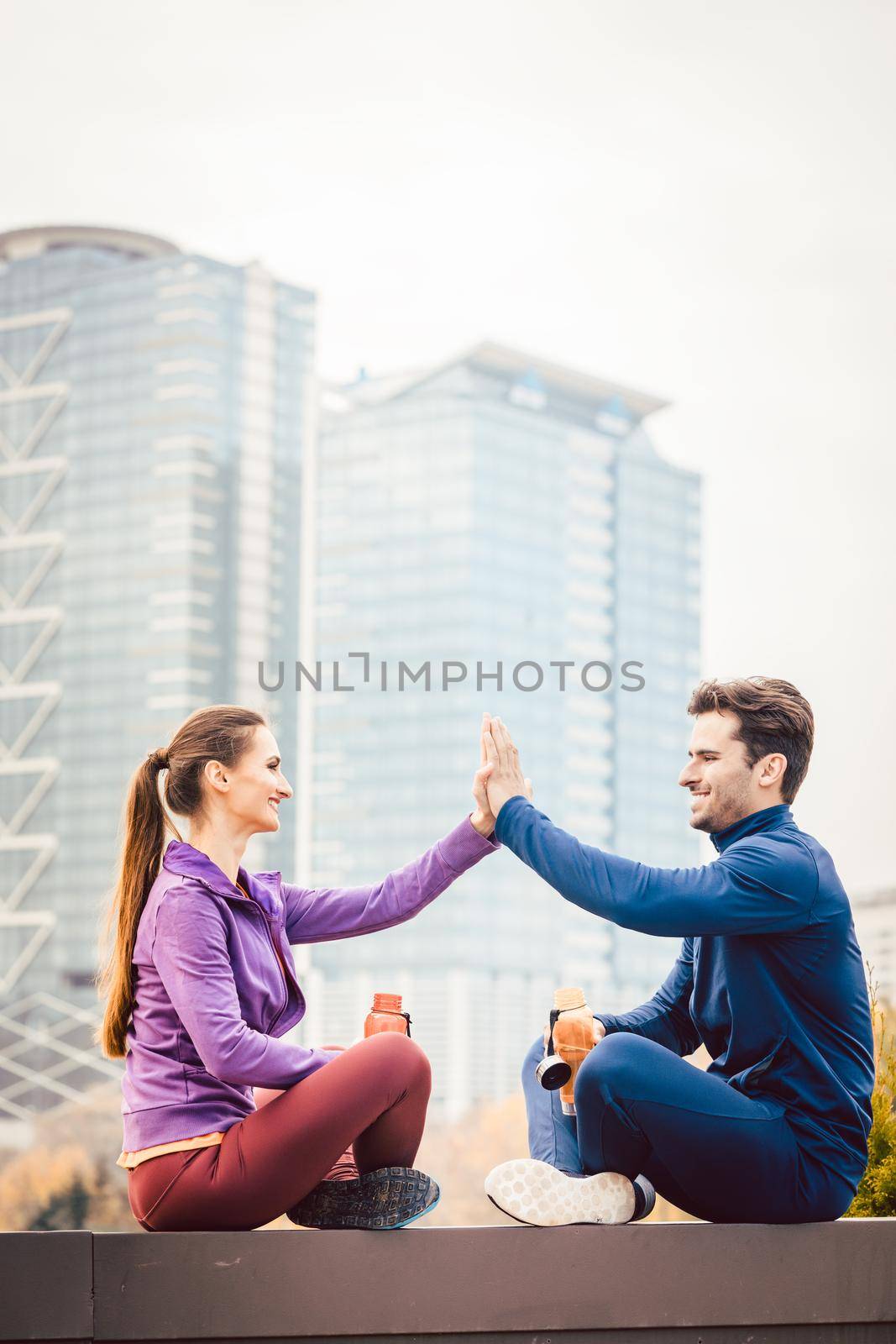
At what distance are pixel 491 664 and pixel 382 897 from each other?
70.7 metres

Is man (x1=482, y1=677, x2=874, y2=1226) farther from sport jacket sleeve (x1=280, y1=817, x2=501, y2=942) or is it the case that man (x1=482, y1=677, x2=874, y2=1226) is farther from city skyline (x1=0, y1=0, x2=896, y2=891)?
city skyline (x1=0, y1=0, x2=896, y2=891)

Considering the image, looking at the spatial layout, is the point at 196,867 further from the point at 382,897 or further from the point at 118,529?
the point at 118,529

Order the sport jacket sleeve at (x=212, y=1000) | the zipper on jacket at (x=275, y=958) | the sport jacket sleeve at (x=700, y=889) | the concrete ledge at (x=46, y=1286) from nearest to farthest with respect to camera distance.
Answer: the concrete ledge at (x=46, y=1286) < the sport jacket sleeve at (x=212, y=1000) < the sport jacket sleeve at (x=700, y=889) < the zipper on jacket at (x=275, y=958)

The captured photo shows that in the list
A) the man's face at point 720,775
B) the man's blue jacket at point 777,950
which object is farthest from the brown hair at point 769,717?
the man's blue jacket at point 777,950

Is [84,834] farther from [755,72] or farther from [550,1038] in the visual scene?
[550,1038]

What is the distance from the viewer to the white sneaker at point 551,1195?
7.73ft

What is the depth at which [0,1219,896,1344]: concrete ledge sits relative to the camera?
2209mm

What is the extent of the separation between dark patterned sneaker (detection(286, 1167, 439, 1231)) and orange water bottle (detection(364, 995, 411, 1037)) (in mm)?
253

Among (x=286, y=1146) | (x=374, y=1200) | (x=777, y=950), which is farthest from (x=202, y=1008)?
(x=777, y=950)

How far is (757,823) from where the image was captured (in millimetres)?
2596

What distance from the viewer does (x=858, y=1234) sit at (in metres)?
2.45

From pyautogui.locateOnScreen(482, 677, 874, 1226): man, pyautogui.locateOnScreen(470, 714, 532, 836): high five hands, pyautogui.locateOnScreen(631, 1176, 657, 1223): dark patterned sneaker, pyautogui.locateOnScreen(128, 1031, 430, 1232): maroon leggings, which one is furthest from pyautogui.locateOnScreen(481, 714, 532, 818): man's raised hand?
pyautogui.locateOnScreen(631, 1176, 657, 1223): dark patterned sneaker

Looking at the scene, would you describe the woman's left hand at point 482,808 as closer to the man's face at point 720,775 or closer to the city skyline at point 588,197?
the man's face at point 720,775

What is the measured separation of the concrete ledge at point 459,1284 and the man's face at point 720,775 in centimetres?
65
